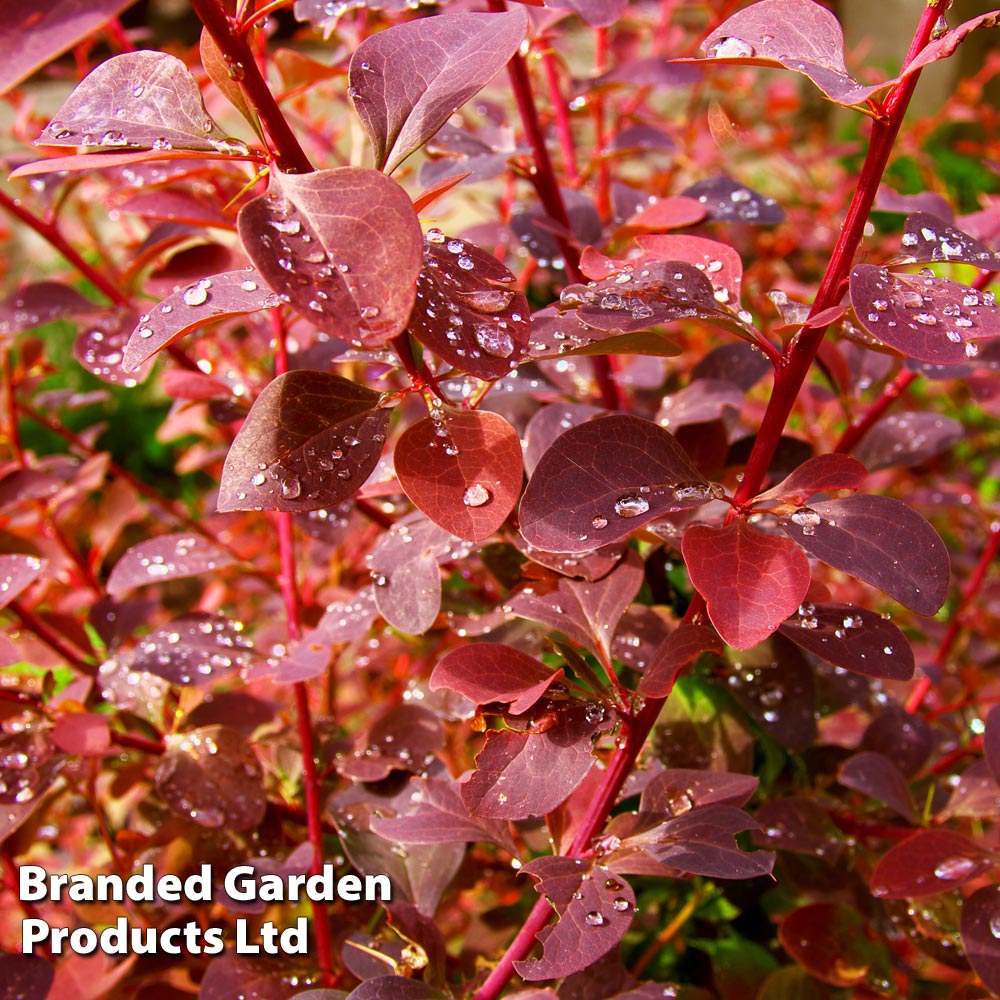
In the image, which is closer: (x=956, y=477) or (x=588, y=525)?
(x=588, y=525)

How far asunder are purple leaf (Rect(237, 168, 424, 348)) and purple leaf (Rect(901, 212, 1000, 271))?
0.33 m

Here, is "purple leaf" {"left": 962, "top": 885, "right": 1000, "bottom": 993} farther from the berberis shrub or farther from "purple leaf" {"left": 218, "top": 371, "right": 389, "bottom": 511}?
"purple leaf" {"left": 218, "top": 371, "right": 389, "bottom": 511}

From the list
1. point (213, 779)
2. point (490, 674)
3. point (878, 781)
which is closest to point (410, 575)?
point (490, 674)

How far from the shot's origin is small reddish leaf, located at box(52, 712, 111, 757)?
83 cm

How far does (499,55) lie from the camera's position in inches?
21.1

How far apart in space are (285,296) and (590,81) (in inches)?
36.6

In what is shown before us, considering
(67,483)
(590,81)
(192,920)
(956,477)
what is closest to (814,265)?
(956,477)

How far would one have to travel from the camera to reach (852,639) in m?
0.61

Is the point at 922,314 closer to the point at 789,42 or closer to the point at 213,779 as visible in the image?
the point at 789,42

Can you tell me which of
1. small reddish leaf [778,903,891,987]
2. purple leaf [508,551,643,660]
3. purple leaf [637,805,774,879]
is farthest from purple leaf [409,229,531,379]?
small reddish leaf [778,903,891,987]

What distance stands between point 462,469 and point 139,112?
0.28 metres

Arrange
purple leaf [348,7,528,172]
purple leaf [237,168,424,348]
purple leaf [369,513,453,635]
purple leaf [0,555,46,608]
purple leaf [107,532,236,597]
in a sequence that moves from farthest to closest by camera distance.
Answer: purple leaf [107,532,236,597], purple leaf [0,555,46,608], purple leaf [369,513,453,635], purple leaf [348,7,528,172], purple leaf [237,168,424,348]

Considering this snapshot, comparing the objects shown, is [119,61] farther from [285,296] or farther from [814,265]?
[814,265]

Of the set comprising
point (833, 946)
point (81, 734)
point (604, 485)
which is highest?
point (604, 485)
